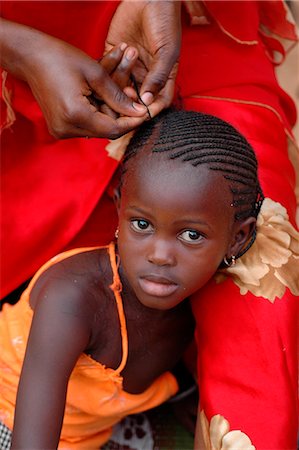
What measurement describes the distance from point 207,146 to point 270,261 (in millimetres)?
275

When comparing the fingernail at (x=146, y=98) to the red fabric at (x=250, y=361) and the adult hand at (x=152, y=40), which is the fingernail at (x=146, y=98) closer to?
the adult hand at (x=152, y=40)

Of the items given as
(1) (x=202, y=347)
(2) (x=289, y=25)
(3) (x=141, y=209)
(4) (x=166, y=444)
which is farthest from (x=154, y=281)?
(2) (x=289, y=25)

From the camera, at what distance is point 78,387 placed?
1297 mm

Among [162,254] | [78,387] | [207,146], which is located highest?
[207,146]

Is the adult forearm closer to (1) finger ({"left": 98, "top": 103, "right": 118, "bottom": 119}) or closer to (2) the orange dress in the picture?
(1) finger ({"left": 98, "top": 103, "right": 118, "bottom": 119})

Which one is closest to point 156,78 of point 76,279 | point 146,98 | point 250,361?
point 146,98

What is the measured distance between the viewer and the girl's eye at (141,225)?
1.09m

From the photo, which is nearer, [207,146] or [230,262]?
[207,146]

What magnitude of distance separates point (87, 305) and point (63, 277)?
0.06 meters

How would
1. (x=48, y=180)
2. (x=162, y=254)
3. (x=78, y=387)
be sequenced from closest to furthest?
1. (x=162, y=254)
2. (x=78, y=387)
3. (x=48, y=180)

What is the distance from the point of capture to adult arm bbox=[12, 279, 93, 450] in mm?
1104

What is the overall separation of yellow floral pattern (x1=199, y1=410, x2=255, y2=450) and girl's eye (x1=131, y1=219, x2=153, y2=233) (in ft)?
1.13

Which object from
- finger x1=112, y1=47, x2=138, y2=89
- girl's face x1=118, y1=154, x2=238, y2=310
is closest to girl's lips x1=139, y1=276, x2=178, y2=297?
girl's face x1=118, y1=154, x2=238, y2=310

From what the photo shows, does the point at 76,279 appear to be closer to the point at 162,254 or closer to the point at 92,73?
the point at 162,254
